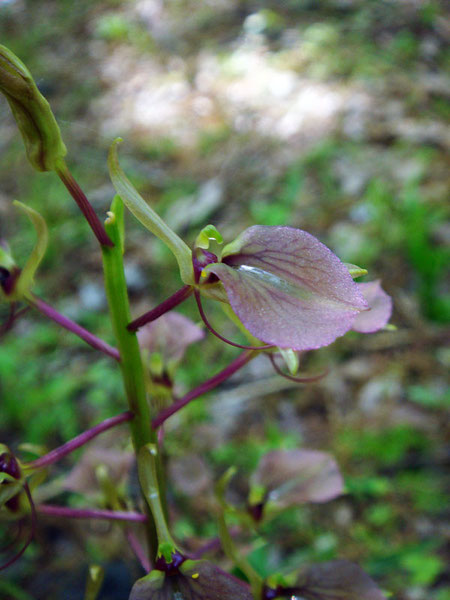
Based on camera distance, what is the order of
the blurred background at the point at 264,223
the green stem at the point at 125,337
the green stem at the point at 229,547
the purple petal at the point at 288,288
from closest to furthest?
the purple petal at the point at 288,288
the green stem at the point at 125,337
the green stem at the point at 229,547
the blurred background at the point at 264,223

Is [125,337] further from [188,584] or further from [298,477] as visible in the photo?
[298,477]

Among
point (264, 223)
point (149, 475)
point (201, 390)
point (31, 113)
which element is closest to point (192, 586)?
point (149, 475)

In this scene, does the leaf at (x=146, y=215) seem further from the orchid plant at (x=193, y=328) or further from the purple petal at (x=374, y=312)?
the purple petal at (x=374, y=312)

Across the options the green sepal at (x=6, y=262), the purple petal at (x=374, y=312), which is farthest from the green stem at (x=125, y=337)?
the purple petal at (x=374, y=312)

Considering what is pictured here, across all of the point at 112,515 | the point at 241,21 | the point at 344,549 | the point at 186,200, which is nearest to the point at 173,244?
the point at 112,515

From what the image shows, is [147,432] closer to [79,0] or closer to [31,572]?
[31,572]

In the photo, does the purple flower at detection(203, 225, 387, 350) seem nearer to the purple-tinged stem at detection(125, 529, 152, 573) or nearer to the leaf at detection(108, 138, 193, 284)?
the leaf at detection(108, 138, 193, 284)

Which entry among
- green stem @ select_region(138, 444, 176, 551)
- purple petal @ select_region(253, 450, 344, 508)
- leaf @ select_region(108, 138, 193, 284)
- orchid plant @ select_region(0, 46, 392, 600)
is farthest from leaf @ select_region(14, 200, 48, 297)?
purple petal @ select_region(253, 450, 344, 508)
